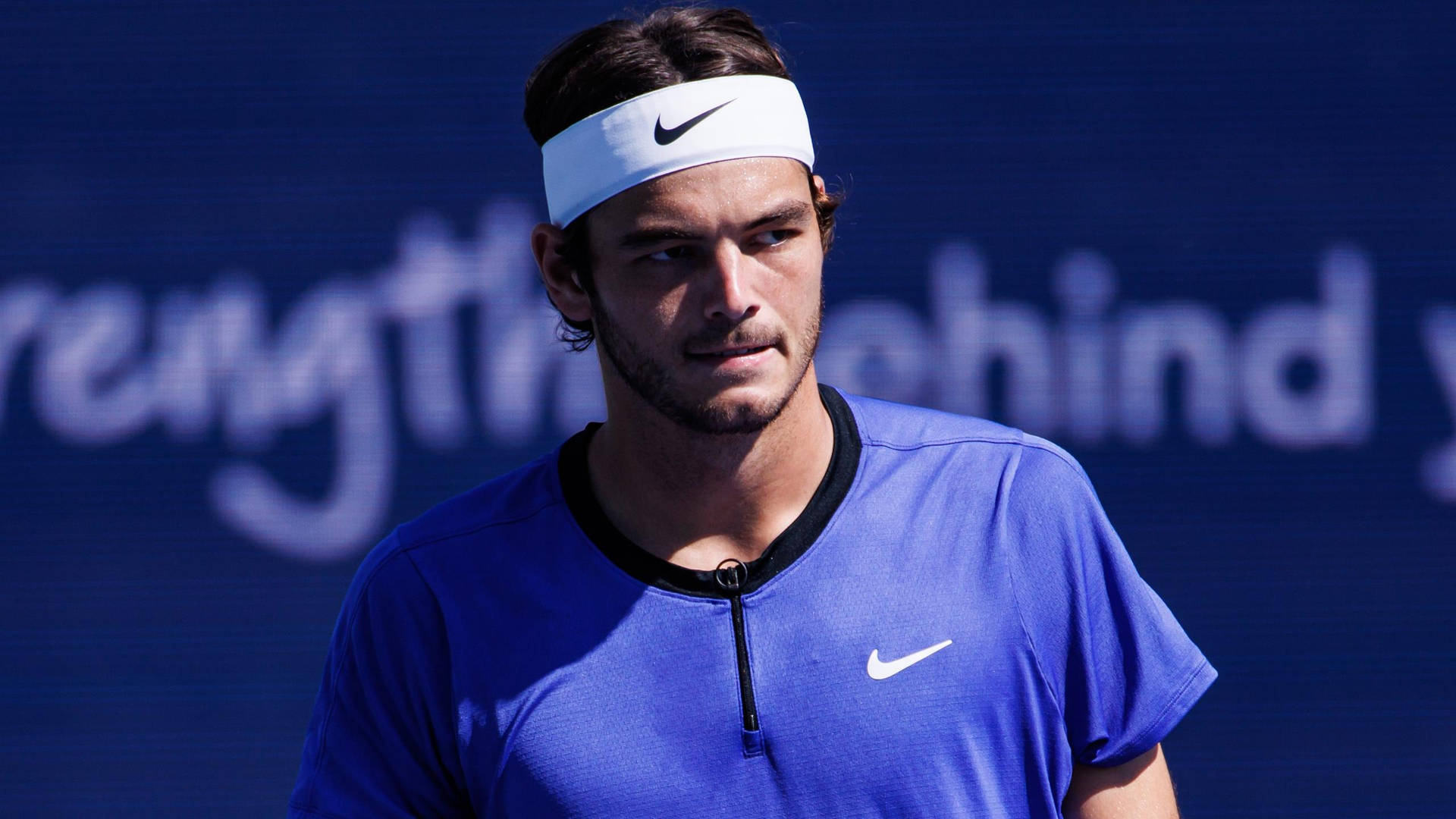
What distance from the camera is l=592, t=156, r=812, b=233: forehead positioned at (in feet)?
5.86

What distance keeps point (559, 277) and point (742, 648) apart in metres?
0.62

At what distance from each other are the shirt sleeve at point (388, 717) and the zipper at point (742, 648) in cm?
35

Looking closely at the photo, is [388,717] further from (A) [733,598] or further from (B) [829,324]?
(B) [829,324]

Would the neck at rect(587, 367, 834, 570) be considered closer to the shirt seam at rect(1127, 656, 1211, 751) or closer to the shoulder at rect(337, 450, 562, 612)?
the shoulder at rect(337, 450, 562, 612)

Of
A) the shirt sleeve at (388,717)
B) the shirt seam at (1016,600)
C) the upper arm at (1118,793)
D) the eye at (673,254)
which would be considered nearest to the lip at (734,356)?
the eye at (673,254)

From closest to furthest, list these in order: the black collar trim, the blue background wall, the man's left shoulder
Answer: the black collar trim < the man's left shoulder < the blue background wall

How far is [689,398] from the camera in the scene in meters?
1.77

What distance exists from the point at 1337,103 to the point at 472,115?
2.21 m

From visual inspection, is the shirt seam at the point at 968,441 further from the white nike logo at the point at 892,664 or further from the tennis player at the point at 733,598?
the white nike logo at the point at 892,664

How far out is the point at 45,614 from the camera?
3.70 metres

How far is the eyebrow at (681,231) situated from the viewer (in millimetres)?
1778

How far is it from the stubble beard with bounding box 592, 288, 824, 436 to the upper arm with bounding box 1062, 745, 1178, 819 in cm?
58

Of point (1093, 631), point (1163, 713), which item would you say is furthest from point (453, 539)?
point (1163, 713)

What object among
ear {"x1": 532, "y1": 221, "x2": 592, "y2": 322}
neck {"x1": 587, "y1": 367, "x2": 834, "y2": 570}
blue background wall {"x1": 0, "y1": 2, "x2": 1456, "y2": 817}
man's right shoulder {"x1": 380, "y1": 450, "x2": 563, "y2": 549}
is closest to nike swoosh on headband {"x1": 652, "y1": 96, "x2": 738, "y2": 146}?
ear {"x1": 532, "y1": 221, "x2": 592, "y2": 322}
